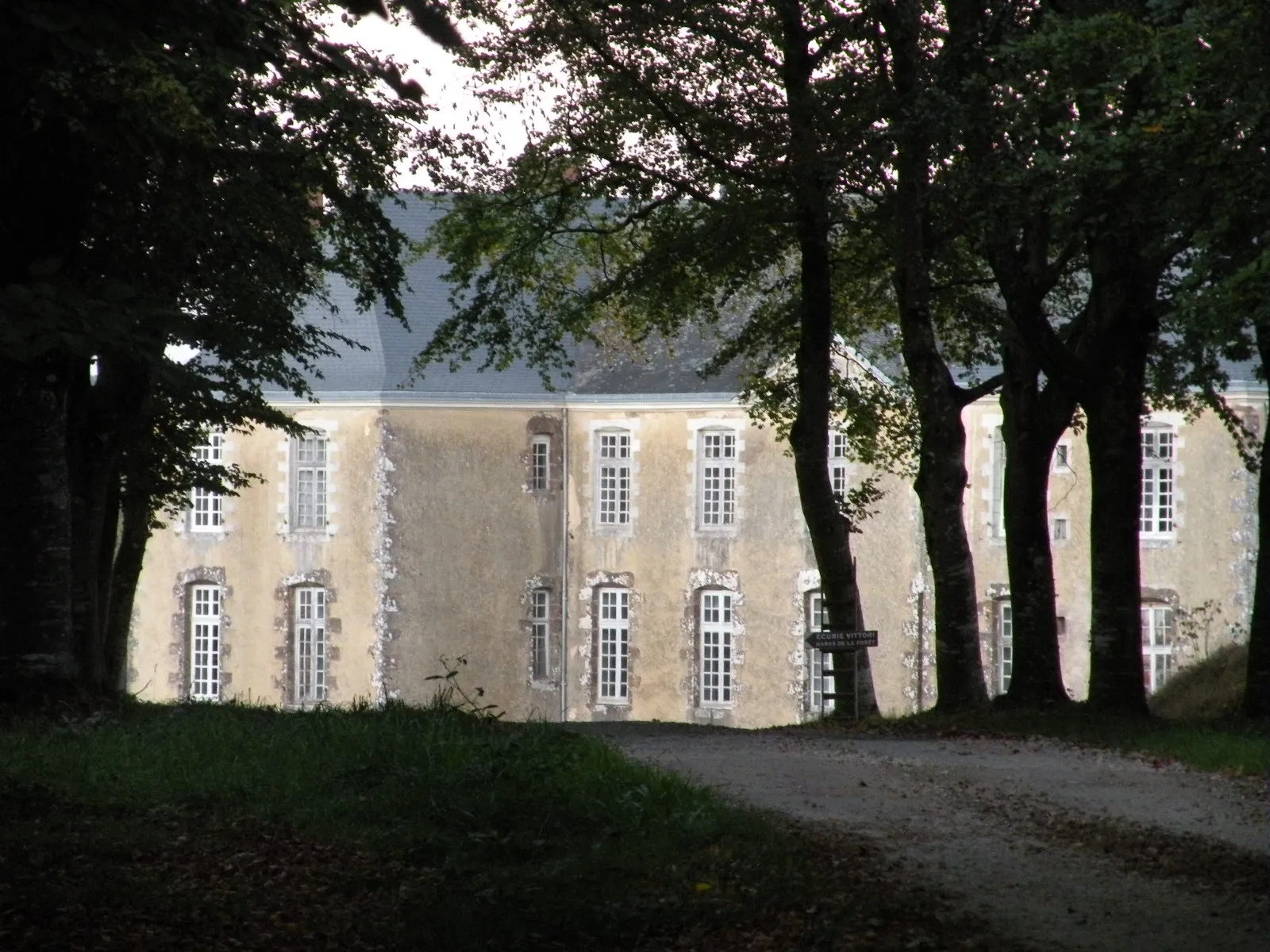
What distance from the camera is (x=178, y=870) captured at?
699 centimetres

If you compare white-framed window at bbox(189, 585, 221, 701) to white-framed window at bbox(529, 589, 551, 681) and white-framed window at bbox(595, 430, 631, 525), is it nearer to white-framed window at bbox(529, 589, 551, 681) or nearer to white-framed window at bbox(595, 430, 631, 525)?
white-framed window at bbox(529, 589, 551, 681)

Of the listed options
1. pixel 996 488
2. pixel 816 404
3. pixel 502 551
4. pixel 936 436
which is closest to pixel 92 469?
pixel 816 404

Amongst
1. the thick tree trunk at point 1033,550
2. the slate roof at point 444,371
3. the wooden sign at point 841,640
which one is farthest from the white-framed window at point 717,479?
the wooden sign at point 841,640

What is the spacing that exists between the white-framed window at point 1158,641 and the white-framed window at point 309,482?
17329 mm

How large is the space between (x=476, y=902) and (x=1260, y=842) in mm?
4211

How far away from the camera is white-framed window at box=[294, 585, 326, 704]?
124ft

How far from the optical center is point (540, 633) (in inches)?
1500

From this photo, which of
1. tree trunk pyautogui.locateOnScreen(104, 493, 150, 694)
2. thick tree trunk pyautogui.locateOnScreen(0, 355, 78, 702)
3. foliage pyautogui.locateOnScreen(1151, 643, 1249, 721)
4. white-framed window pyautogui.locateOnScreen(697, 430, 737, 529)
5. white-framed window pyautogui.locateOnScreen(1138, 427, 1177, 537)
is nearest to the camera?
thick tree trunk pyautogui.locateOnScreen(0, 355, 78, 702)

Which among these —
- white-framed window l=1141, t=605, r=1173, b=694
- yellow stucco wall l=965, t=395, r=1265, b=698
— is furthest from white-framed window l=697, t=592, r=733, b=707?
white-framed window l=1141, t=605, r=1173, b=694

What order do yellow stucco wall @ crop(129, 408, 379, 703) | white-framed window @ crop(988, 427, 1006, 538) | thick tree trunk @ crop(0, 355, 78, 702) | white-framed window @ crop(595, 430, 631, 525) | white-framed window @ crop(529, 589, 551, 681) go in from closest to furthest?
thick tree trunk @ crop(0, 355, 78, 702) < white-framed window @ crop(988, 427, 1006, 538) < yellow stucco wall @ crop(129, 408, 379, 703) < white-framed window @ crop(529, 589, 551, 681) < white-framed window @ crop(595, 430, 631, 525)

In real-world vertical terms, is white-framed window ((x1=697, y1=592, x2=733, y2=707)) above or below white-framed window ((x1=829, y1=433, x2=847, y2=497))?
below

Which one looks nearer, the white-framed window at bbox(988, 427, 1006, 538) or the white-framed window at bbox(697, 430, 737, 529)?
the white-framed window at bbox(988, 427, 1006, 538)

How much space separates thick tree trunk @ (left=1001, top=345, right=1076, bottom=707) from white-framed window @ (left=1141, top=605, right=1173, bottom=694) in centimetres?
1682

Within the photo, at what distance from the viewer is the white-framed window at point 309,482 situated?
3850 cm
